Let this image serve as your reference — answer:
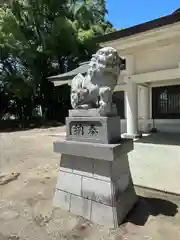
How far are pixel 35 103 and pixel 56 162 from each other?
1310 cm

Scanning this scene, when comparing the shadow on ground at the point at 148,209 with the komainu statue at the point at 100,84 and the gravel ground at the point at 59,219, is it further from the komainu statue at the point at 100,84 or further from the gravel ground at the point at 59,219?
the komainu statue at the point at 100,84

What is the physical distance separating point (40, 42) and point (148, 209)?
15.0m

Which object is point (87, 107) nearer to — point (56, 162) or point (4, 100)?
point (56, 162)

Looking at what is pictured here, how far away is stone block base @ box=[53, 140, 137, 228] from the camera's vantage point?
104 inches

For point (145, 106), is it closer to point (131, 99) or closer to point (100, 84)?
point (131, 99)

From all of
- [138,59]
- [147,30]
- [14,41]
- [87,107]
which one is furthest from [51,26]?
[87,107]

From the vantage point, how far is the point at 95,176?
2770mm

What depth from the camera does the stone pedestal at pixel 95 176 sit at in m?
2.65

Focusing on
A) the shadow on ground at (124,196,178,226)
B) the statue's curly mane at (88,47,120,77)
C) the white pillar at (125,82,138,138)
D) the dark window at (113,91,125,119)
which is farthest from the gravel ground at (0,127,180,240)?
the dark window at (113,91,125,119)

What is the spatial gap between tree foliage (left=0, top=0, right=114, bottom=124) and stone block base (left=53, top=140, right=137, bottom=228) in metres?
12.4

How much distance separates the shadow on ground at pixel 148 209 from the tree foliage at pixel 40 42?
500 inches

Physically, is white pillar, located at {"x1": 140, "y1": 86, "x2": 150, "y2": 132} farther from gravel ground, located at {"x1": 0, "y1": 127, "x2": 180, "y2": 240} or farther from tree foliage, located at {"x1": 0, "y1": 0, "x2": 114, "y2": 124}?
tree foliage, located at {"x1": 0, "y1": 0, "x2": 114, "y2": 124}

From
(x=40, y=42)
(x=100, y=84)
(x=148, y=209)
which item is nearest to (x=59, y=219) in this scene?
(x=148, y=209)

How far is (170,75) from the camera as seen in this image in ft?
19.6
